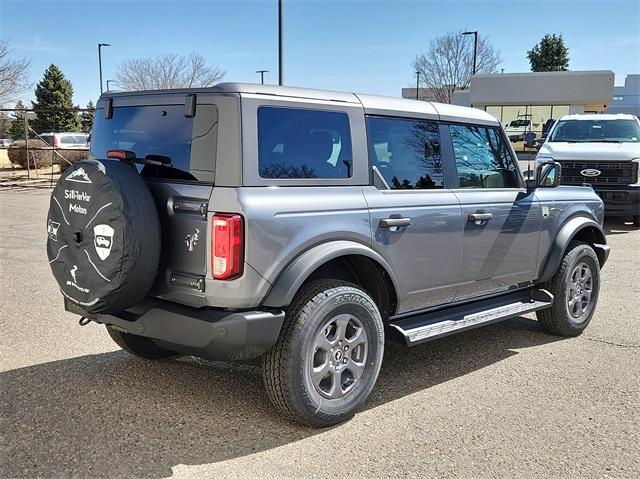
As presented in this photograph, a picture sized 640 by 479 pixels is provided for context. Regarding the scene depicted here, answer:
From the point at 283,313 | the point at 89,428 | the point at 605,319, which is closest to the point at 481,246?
the point at 283,313

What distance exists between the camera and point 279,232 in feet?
11.0

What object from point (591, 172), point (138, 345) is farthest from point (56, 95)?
point (138, 345)

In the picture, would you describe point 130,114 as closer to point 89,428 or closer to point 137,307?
point 137,307

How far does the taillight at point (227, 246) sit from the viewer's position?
3.19 meters

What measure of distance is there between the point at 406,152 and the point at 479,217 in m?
0.78

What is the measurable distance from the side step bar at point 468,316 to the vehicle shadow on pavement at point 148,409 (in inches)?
16.0

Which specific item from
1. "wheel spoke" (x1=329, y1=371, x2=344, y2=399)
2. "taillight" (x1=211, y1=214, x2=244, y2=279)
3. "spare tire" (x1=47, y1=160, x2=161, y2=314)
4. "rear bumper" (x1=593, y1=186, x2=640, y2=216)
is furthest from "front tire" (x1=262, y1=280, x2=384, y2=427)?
"rear bumper" (x1=593, y1=186, x2=640, y2=216)

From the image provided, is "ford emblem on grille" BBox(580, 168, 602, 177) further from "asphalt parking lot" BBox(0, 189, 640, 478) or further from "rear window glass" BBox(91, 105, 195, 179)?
"rear window glass" BBox(91, 105, 195, 179)

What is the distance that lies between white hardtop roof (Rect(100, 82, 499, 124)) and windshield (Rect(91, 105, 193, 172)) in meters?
0.12

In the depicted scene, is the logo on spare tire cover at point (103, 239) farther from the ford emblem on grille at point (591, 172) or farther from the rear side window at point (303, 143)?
the ford emblem on grille at point (591, 172)

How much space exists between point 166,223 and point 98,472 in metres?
1.35

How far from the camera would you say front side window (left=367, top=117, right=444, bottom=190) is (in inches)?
161

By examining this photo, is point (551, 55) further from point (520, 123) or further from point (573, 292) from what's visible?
point (573, 292)

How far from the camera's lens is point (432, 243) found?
13.9 feet
